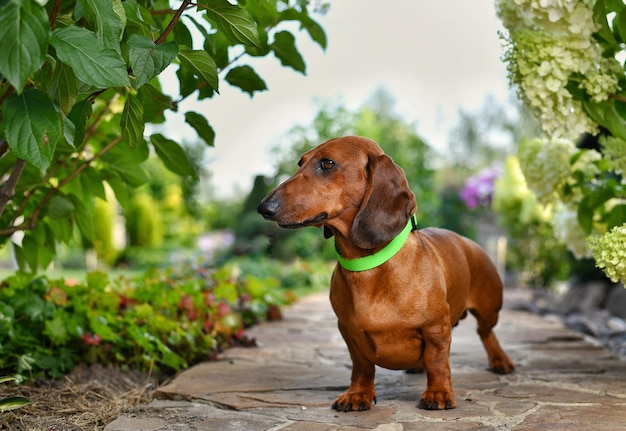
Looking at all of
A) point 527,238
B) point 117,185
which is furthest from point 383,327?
point 527,238

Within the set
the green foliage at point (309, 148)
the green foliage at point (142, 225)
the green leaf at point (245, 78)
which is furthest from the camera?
the green foliage at point (142, 225)

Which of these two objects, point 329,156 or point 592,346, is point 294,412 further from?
point 592,346

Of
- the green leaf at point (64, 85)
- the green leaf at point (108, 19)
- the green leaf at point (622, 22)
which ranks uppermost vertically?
the green leaf at point (622, 22)

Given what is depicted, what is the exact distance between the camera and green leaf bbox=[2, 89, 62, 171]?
1.76 meters

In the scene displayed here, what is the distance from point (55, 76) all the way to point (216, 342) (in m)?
2.49

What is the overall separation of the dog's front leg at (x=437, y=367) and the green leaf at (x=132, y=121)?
1.30 meters

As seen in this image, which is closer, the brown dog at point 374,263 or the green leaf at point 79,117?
the green leaf at point 79,117

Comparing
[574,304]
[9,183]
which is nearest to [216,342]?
[9,183]

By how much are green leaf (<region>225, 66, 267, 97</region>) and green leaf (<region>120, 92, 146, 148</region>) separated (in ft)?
2.47

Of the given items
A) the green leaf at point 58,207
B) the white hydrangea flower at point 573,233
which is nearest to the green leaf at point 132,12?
the green leaf at point 58,207

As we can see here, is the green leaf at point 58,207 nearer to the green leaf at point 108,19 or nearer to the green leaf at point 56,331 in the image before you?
the green leaf at point 56,331

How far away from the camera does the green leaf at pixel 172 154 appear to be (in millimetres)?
2953

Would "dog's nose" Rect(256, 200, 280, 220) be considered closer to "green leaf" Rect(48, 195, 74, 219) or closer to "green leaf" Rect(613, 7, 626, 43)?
"green leaf" Rect(48, 195, 74, 219)

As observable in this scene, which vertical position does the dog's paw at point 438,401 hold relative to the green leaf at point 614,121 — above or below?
below
